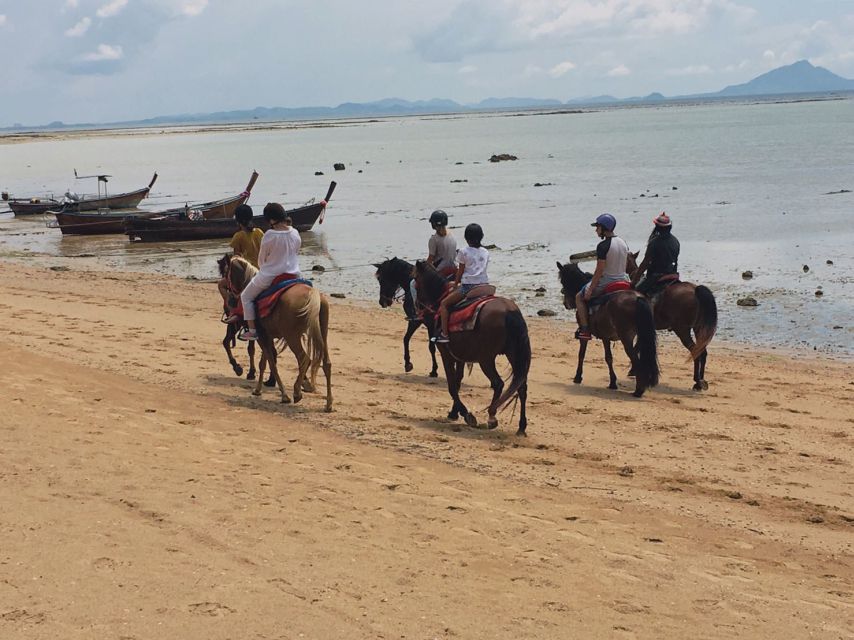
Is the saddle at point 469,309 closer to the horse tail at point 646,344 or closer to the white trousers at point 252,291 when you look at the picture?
the white trousers at point 252,291

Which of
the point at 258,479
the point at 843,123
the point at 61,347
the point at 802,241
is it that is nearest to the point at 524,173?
the point at 802,241

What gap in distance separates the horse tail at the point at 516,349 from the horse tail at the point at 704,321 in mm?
3509

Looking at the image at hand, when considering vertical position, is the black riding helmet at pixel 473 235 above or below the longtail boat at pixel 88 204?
above

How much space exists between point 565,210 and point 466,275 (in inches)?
1141

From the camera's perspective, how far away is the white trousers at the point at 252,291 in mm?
10461

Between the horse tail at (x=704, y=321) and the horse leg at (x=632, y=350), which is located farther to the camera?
the horse tail at (x=704, y=321)

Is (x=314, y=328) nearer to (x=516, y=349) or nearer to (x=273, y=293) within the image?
(x=273, y=293)

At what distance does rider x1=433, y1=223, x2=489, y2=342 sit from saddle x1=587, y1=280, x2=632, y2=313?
8.05ft

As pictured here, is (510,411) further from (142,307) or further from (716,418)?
(142,307)

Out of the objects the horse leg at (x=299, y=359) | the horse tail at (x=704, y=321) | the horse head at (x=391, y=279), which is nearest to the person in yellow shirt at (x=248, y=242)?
the horse head at (x=391, y=279)

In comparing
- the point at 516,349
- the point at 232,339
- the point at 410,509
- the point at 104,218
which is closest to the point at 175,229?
the point at 104,218

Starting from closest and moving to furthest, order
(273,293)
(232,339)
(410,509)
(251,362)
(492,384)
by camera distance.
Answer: (410,509), (492,384), (273,293), (251,362), (232,339)

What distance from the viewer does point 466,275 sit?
10188 mm

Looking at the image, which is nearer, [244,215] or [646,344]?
[244,215]
